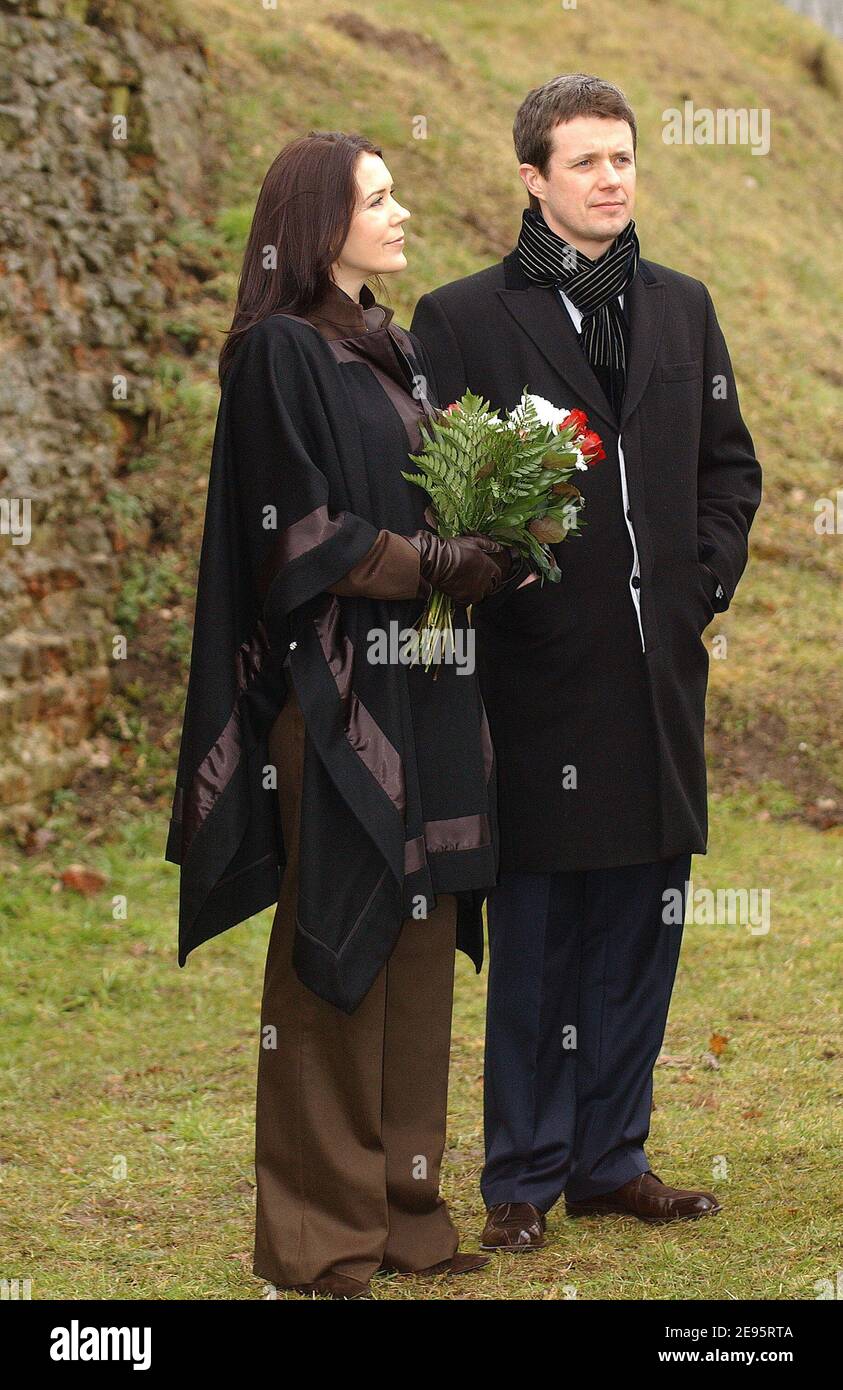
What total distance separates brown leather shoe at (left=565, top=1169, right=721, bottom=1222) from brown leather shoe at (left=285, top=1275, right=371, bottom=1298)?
770mm

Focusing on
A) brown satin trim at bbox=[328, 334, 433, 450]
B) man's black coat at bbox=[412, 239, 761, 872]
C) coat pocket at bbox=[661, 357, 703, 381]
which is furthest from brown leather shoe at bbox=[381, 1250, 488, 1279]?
coat pocket at bbox=[661, 357, 703, 381]

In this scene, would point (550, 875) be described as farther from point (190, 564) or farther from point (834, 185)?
point (834, 185)

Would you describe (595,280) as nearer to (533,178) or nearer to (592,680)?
(533,178)

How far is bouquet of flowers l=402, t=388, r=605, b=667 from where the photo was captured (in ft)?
10.8

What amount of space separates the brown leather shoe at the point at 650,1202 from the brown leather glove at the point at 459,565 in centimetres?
150

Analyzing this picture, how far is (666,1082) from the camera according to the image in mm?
5031

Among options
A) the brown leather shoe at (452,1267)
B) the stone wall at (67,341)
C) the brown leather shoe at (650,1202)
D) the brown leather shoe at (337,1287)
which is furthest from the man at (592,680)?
the stone wall at (67,341)

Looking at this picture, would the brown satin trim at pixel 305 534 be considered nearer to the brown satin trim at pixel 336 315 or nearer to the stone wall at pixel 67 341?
the brown satin trim at pixel 336 315

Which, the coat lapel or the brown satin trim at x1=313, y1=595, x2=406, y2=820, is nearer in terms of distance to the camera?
the brown satin trim at x1=313, y1=595, x2=406, y2=820

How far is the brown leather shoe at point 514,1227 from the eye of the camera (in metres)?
3.70

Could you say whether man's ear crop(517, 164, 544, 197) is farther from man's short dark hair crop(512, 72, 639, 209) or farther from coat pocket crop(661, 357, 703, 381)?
coat pocket crop(661, 357, 703, 381)

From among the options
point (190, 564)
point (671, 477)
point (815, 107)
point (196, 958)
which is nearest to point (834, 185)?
point (815, 107)

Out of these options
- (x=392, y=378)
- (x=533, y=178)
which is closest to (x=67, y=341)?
(x=533, y=178)

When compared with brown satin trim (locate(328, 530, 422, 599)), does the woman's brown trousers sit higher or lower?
lower
